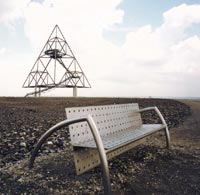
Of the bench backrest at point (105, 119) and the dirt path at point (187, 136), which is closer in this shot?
the bench backrest at point (105, 119)

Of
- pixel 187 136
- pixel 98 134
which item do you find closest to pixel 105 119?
pixel 98 134

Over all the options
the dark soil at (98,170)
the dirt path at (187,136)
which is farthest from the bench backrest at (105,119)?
the dirt path at (187,136)

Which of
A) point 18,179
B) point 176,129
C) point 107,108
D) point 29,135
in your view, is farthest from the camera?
point 176,129

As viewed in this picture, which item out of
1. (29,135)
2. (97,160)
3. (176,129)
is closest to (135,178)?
(97,160)

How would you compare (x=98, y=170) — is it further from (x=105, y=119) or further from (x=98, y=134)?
(x=98, y=134)

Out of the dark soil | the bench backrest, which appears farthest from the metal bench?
the dark soil

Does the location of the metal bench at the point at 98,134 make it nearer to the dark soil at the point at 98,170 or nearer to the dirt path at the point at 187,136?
the dark soil at the point at 98,170

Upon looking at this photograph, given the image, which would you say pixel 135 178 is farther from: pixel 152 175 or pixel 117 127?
pixel 117 127

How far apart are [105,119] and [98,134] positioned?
1.37m

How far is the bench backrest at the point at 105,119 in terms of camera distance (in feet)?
10.5

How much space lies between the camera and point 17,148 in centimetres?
499

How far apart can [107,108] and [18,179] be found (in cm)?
174

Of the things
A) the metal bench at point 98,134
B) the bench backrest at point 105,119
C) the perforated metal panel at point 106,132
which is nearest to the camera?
the metal bench at point 98,134

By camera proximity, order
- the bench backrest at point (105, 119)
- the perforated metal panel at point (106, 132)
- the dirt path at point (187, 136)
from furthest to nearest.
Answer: the dirt path at point (187, 136)
the bench backrest at point (105, 119)
the perforated metal panel at point (106, 132)
